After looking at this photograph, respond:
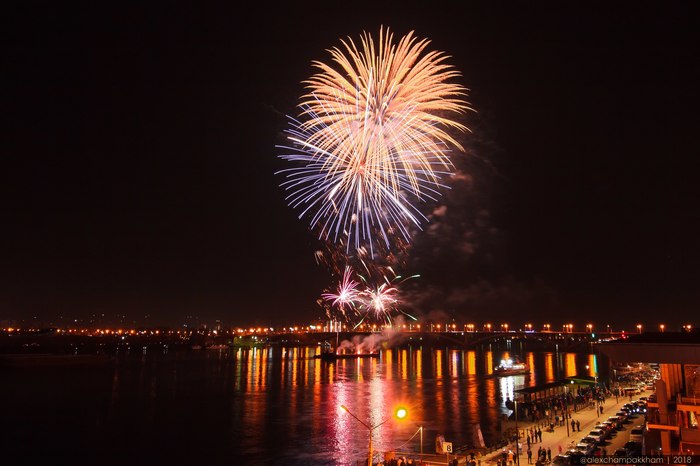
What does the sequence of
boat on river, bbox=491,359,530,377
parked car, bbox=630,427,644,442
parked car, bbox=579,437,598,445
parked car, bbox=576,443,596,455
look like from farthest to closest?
boat on river, bbox=491,359,530,377 → parked car, bbox=579,437,598,445 → parked car, bbox=630,427,644,442 → parked car, bbox=576,443,596,455

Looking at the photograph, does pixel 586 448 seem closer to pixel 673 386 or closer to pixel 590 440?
pixel 590 440

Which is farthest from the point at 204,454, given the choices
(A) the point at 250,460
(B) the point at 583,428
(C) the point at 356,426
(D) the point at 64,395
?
(D) the point at 64,395

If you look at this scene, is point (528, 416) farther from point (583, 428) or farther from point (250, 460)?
point (250, 460)

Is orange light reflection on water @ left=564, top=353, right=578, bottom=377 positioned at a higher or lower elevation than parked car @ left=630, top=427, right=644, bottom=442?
lower

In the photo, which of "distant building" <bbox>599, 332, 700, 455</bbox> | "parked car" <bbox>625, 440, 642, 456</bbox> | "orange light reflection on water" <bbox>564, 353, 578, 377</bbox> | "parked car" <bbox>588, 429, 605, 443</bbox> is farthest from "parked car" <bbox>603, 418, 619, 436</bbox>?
"orange light reflection on water" <bbox>564, 353, 578, 377</bbox>

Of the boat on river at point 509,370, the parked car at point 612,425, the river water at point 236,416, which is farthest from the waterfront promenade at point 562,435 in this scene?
the boat on river at point 509,370

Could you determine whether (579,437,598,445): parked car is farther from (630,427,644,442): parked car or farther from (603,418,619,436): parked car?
(603,418,619,436): parked car

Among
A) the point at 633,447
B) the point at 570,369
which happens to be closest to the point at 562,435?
the point at 633,447
